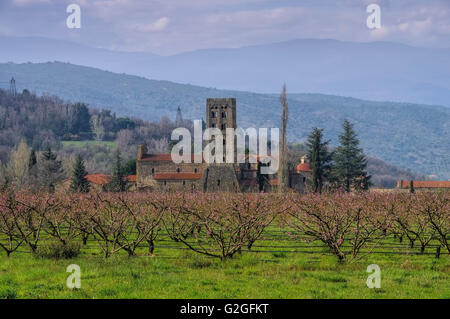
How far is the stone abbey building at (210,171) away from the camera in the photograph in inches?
3541

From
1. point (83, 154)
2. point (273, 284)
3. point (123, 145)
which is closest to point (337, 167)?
point (273, 284)

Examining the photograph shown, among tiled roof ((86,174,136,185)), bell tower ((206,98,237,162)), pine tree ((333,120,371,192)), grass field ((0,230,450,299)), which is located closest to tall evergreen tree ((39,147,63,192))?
tiled roof ((86,174,136,185))

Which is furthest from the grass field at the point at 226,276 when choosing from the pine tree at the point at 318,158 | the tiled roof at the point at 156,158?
the tiled roof at the point at 156,158

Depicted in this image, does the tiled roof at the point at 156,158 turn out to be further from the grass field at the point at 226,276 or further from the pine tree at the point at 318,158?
the grass field at the point at 226,276

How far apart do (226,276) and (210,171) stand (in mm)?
74807

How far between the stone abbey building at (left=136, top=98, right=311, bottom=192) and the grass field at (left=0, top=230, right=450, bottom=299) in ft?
220

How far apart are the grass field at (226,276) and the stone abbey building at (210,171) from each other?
6702 centimetres

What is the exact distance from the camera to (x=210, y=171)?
299 ft

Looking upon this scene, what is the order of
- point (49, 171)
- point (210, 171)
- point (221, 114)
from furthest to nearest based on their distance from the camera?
point (221, 114)
point (210, 171)
point (49, 171)

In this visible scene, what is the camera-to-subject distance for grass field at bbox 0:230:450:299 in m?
14.1

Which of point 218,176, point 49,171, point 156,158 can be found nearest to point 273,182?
point 218,176
